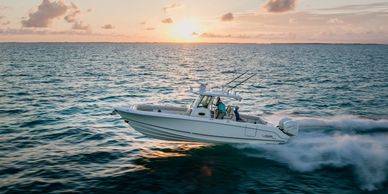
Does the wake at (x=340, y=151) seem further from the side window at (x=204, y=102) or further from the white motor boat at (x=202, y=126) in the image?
the side window at (x=204, y=102)

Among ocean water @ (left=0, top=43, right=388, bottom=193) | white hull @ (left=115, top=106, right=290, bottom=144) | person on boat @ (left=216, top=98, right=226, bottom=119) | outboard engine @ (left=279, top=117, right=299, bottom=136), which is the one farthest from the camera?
outboard engine @ (left=279, top=117, right=299, bottom=136)

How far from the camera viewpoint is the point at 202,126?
14984 mm

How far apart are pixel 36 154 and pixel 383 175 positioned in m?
14.0

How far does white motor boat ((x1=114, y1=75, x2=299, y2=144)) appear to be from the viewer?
1497cm

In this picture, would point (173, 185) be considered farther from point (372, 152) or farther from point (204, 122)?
point (372, 152)

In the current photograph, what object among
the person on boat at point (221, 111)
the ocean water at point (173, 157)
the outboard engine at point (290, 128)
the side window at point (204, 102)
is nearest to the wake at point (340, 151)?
the ocean water at point (173, 157)

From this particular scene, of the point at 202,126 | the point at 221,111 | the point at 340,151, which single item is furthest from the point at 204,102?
the point at 340,151

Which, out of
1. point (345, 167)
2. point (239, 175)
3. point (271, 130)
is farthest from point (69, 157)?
point (345, 167)

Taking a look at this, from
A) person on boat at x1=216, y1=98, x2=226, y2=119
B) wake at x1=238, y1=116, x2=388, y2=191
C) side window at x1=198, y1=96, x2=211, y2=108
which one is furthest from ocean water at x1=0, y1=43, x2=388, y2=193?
side window at x1=198, y1=96, x2=211, y2=108

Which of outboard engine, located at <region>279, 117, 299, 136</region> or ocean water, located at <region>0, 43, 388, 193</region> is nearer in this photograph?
ocean water, located at <region>0, 43, 388, 193</region>

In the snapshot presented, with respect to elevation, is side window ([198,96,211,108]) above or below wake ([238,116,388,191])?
above

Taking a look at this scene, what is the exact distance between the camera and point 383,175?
1323 cm

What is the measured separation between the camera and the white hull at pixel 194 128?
14953 millimetres

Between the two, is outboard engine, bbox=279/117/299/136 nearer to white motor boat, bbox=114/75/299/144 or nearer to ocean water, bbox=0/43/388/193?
white motor boat, bbox=114/75/299/144
